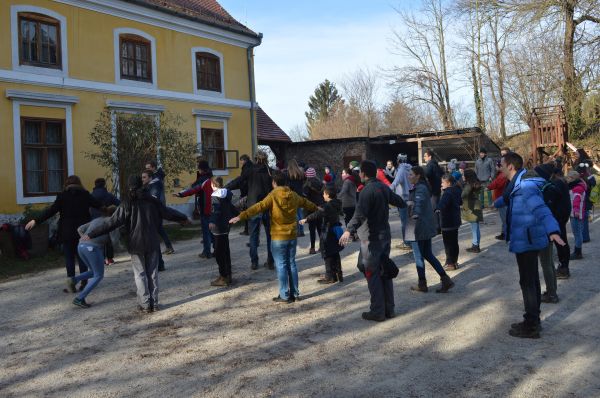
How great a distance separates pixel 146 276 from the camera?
657 centimetres

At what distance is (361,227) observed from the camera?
5.93 meters

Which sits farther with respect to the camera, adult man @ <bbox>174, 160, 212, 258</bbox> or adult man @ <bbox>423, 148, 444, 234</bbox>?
adult man @ <bbox>423, 148, 444, 234</bbox>

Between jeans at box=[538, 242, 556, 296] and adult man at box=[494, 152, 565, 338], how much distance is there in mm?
889

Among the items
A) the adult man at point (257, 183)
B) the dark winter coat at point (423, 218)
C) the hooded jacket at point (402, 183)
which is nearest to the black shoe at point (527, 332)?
the dark winter coat at point (423, 218)

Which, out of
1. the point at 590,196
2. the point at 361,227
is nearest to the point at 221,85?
the point at 590,196

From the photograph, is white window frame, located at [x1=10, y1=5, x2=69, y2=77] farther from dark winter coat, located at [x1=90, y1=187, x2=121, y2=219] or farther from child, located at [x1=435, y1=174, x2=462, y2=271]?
child, located at [x1=435, y1=174, x2=462, y2=271]

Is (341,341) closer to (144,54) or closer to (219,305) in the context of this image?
(219,305)

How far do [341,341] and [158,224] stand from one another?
286 cm

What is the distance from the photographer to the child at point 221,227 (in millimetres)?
7570

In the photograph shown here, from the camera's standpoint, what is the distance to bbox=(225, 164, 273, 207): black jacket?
28.1 ft

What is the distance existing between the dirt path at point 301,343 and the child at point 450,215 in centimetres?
37

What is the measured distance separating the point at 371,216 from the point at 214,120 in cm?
1402

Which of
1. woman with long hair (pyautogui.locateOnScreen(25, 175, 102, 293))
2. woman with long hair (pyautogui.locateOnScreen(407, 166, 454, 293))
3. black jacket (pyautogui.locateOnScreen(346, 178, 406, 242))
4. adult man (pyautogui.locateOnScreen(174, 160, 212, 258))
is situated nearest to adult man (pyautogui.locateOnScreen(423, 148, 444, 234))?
woman with long hair (pyautogui.locateOnScreen(407, 166, 454, 293))

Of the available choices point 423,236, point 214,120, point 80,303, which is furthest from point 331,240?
point 214,120
